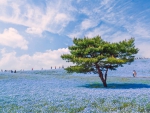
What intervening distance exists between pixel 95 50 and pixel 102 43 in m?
2.99

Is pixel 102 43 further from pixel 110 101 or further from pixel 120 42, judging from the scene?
pixel 110 101

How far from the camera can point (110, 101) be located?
1516 cm

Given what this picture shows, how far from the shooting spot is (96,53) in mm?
30766

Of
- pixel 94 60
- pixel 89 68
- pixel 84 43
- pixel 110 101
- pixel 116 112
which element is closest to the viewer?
pixel 116 112

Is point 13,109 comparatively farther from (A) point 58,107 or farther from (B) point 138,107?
(B) point 138,107

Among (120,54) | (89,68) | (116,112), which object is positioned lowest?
(116,112)

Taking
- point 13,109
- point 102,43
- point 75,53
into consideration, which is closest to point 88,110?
point 13,109

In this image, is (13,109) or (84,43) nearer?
(13,109)

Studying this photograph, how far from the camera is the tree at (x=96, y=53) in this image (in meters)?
29.3

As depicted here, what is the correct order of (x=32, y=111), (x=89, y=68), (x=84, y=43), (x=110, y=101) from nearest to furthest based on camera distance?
(x=32, y=111)
(x=110, y=101)
(x=84, y=43)
(x=89, y=68)

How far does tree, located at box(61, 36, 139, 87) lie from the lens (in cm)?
2929

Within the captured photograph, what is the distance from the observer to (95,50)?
96.7 feet

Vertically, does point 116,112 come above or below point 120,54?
below

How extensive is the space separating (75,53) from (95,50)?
2996 millimetres
